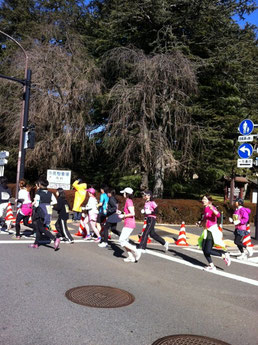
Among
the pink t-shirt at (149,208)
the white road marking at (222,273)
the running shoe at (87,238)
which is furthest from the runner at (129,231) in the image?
the running shoe at (87,238)

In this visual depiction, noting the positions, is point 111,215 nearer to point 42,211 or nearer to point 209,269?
point 42,211

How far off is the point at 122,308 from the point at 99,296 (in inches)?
21.7

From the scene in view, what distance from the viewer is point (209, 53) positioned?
1942cm

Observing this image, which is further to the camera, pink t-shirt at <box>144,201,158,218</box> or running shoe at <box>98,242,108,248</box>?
running shoe at <box>98,242,108,248</box>

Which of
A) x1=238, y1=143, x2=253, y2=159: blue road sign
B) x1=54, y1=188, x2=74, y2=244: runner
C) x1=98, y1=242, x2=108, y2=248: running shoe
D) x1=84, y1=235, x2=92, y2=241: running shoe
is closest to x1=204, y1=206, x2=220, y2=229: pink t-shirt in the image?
x1=98, y1=242, x2=108, y2=248: running shoe

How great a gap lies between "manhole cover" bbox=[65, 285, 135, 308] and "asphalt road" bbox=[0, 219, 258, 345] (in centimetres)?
13

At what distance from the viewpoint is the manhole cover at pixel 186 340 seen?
3613mm

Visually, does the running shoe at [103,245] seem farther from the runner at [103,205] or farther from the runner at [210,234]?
the runner at [210,234]

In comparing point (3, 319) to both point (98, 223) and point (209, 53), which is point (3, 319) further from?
point (209, 53)

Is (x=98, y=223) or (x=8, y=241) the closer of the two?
(x=8, y=241)

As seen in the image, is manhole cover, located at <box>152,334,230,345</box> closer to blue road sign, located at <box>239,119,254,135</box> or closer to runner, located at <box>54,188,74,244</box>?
runner, located at <box>54,188,74,244</box>

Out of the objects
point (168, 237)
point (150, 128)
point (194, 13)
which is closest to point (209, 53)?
point (194, 13)

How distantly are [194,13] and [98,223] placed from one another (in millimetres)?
13594

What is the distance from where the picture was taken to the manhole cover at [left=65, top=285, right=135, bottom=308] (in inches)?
184
